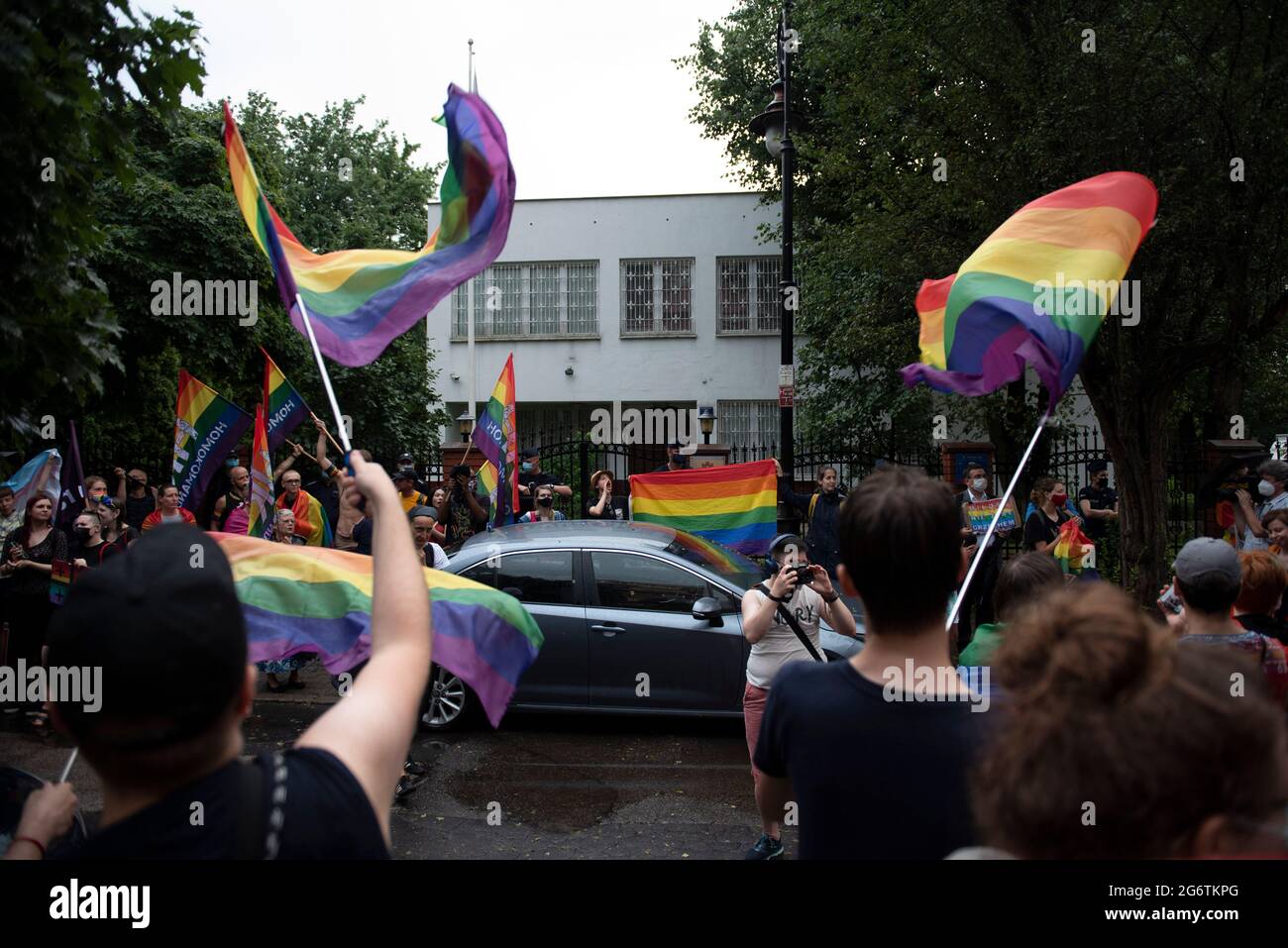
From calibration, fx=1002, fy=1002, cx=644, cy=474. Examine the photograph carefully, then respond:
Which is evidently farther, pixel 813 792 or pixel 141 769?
pixel 813 792

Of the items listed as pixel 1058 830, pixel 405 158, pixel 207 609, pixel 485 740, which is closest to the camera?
pixel 1058 830

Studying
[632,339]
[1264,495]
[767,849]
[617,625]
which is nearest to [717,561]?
[617,625]

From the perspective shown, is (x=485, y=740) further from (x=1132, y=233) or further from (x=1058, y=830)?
(x=1058, y=830)

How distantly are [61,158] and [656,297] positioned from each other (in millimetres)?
22973

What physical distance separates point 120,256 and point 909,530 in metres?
15.3

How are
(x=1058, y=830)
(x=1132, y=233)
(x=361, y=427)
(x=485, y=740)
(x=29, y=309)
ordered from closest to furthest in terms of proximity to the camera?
1. (x=1058, y=830)
2. (x=29, y=309)
3. (x=1132, y=233)
4. (x=485, y=740)
5. (x=361, y=427)

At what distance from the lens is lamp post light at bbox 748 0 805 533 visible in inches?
472

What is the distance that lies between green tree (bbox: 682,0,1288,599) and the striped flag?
3664 mm

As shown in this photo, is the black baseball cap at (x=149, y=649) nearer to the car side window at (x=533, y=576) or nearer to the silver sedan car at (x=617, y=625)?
the silver sedan car at (x=617, y=625)

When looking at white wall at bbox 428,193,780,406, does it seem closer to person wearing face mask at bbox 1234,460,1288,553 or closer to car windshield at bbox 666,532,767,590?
car windshield at bbox 666,532,767,590

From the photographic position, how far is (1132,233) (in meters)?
4.99

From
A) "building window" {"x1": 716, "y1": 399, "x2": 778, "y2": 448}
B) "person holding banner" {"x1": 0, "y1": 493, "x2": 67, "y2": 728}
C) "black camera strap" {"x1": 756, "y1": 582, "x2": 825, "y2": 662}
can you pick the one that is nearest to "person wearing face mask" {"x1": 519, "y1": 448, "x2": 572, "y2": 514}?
"person holding banner" {"x1": 0, "y1": 493, "x2": 67, "y2": 728}

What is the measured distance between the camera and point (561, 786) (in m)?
Answer: 6.77

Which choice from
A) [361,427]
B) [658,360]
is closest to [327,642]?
[361,427]
